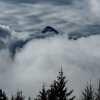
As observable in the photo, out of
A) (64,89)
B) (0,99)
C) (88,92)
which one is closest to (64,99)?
(64,89)

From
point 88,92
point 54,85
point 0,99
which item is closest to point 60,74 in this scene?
point 54,85

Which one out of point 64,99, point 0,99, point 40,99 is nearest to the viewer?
point 64,99

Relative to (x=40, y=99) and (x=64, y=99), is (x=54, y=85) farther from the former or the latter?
(x=40, y=99)

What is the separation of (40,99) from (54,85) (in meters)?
10.4

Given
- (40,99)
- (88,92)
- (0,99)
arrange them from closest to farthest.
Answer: (0,99) → (40,99) → (88,92)

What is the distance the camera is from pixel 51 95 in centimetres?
4762

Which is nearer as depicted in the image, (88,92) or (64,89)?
(64,89)

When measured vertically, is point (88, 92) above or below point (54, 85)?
above

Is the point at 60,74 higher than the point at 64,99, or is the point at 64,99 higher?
the point at 60,74

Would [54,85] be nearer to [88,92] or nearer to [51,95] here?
[51,95]

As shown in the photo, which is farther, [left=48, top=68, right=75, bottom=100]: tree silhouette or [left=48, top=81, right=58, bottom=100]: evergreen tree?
[left=48, top=81, right=58, bottom=100]: evergreen tree

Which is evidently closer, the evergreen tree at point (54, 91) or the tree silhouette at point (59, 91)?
the tree silhouette at point (59, 91)

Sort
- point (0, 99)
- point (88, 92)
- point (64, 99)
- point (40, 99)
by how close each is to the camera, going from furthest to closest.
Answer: point (88, 92), point (40, 99), point (0, 99), point (64, 99)

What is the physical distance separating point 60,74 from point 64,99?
380 cm
